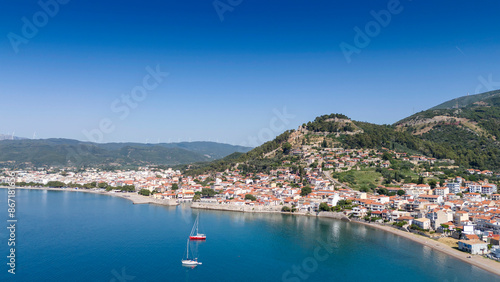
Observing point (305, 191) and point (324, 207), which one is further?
point (305, 191)

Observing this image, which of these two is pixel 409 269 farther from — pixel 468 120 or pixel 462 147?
pixel 468 120

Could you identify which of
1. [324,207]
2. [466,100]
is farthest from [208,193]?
[466,100]

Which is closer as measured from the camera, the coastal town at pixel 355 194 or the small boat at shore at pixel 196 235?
the small boat at shore at pixel 196 235

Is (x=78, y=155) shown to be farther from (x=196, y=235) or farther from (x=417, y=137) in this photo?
(x=196, y=235)

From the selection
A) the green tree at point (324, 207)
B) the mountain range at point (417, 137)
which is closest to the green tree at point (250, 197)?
the green tree at point (324, 207)

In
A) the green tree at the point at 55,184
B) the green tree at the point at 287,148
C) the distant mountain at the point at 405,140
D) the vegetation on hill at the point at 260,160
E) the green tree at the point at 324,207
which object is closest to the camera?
the green tree at the point at 324,207

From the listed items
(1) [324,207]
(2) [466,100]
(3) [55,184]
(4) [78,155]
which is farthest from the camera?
(4) [78,155]

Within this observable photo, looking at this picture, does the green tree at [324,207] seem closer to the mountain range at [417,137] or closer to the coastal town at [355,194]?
the coastal town at [355,194]
